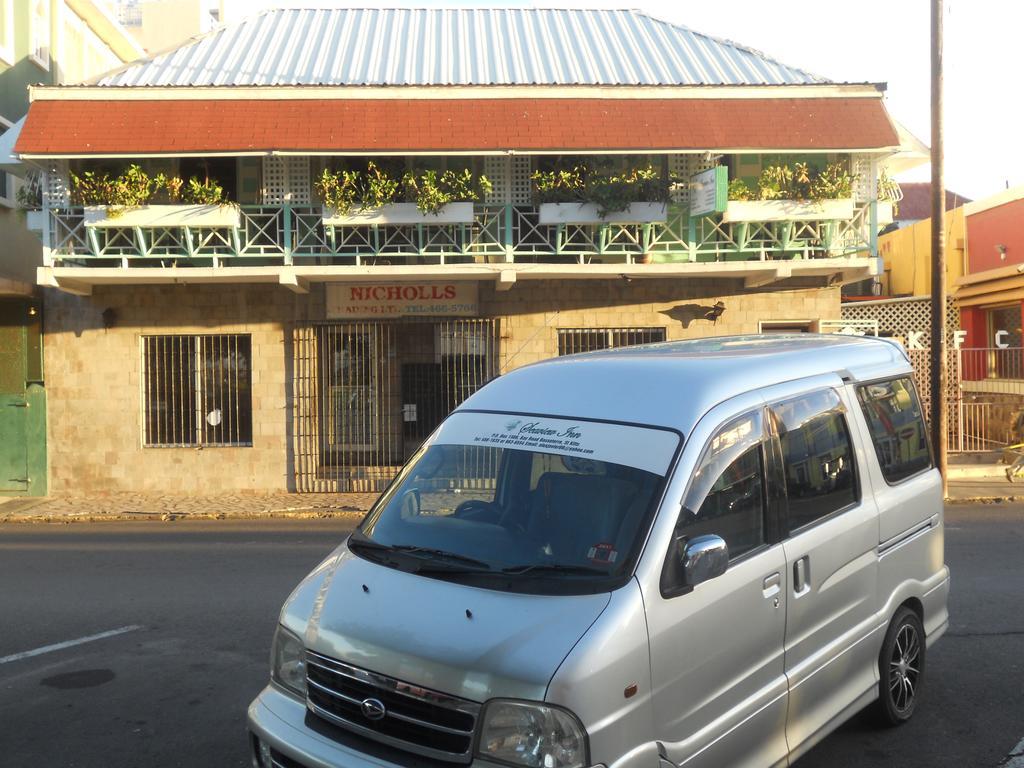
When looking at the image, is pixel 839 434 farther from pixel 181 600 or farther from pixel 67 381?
pixel 67 381

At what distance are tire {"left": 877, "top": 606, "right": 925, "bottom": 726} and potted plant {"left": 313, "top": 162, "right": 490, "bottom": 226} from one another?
10074 mm

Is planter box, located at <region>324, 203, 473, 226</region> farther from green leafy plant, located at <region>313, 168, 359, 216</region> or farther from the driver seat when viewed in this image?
the driver seat

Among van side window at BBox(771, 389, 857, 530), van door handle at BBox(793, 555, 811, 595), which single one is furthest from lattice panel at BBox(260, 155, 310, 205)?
van door handle at BBox(793, 555, 811, 595)

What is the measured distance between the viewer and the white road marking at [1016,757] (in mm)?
4551

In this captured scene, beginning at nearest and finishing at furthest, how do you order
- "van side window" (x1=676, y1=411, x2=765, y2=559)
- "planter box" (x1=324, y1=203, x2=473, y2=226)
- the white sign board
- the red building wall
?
1. "van side window" (x1=676, y1=411, x2=765, y2=559)
2. the white sign board
3. "planter box" (x1=324, y1=203, x2=473, y2=226)
4. the red building wall

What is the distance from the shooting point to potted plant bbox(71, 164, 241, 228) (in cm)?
1385

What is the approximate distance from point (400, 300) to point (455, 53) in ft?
16.8

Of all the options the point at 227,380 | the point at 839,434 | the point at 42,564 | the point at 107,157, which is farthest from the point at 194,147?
the point at 839,434

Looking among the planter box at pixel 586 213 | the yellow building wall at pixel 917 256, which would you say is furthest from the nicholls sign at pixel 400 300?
the yellow building wall at pixel 917 256

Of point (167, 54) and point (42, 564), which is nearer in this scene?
point (42, 564)

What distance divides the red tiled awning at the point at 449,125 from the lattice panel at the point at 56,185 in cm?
66

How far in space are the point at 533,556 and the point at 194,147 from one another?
38.3 feet

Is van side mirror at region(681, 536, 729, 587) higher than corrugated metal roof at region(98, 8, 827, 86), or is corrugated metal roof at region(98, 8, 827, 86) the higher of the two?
corrugated metal roof at region(98, 8, 827, 86)

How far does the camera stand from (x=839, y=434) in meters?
4.65
